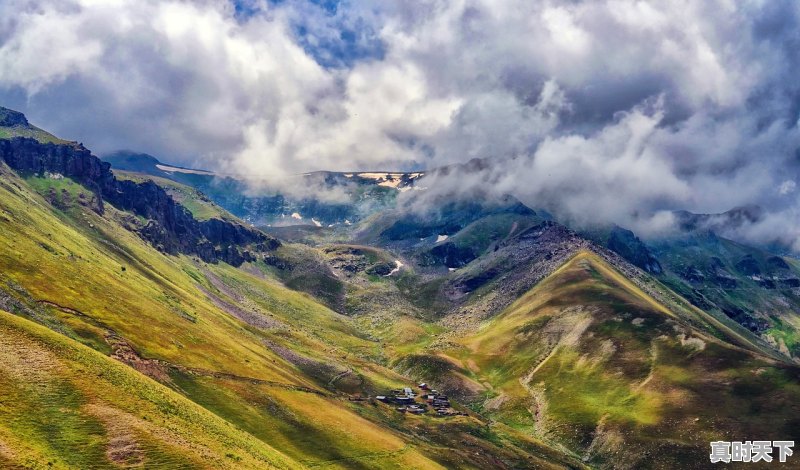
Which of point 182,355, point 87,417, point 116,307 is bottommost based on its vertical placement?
point 87,417

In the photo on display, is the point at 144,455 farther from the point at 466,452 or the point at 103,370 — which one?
the point at 466,452

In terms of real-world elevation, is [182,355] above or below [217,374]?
above

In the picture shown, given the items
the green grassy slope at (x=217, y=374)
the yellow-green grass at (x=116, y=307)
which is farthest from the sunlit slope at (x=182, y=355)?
the yellow-green grass at (x=116, y=307)

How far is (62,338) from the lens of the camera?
278 ft

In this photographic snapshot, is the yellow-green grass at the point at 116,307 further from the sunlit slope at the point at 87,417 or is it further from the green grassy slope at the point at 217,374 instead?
the sunlit slope at the point at 87,417

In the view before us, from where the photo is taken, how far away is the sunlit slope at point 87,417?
62688mm

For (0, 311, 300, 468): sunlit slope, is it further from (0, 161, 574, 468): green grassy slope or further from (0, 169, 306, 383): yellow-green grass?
(0, 169, 306, 383): yellow-green grass

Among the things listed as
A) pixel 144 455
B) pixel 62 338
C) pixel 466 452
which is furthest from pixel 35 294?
pixel 466 452

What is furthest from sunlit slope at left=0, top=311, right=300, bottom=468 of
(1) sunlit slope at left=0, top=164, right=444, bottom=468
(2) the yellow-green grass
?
(2) the yellow-green grass

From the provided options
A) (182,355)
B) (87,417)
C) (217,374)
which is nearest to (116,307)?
(182,355)

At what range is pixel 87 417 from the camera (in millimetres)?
69188

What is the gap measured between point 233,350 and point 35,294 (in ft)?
204

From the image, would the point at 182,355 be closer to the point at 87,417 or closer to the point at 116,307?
the point at 116,307

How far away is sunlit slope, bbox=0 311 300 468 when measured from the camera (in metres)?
62.7
